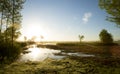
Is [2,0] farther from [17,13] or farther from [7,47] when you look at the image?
[7,47]

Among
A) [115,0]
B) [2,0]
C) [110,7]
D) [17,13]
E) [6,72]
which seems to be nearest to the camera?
[6,72]

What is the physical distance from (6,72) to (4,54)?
12099 millimetres

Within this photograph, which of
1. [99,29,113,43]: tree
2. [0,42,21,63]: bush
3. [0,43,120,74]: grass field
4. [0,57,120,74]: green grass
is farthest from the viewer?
[99,29,113,43]: tree

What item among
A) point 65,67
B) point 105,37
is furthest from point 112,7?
point 105,37

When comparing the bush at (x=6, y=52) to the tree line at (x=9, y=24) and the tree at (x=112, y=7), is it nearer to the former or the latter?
the tree line at (x=9, y=24)

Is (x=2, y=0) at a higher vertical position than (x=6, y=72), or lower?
higher

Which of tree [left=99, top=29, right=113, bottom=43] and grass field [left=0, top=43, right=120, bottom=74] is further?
tree [left=99, top=29, right=113, bottom=43]

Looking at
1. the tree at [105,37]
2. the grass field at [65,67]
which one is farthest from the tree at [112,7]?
the tree at [105,37]

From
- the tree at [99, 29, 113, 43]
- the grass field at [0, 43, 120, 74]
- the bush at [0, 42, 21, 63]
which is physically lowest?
the grass field at [0, 43, 120, 74]

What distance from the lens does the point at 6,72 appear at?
19484mm

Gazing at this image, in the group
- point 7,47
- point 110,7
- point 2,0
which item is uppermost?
point 2,0

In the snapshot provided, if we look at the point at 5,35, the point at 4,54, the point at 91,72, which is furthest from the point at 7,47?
the point at 91,72

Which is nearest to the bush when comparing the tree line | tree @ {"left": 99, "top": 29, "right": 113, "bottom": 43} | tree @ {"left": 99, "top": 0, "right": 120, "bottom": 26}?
the tree line

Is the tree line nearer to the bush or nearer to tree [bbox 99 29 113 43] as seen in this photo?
the bush
